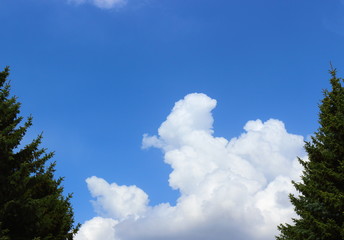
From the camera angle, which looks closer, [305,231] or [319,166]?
[319,166]

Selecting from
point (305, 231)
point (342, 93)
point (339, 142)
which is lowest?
point (305, 231)

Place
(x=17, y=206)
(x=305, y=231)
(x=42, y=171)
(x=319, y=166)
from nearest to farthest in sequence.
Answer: (x=17, y=206), (x=319, y=166), (x=305, y=231), (x=42, y=171)

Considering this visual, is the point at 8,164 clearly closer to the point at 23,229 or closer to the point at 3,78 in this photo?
the point at 23,229

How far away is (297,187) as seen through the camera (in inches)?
745

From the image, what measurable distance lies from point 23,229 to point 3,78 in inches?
265

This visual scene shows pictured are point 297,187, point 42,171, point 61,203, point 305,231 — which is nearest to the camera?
point 305,231

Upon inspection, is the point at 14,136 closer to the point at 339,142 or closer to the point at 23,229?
the point at 23,229

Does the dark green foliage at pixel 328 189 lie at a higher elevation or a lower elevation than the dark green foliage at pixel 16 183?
higher

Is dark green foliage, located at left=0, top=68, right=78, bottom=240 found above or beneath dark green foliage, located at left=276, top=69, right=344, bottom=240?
beneath

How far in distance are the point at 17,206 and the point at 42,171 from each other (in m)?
5.47

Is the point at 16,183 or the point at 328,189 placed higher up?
the point at 328,189

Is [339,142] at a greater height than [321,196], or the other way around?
[339,142]

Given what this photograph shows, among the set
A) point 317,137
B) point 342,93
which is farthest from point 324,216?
point 342,93

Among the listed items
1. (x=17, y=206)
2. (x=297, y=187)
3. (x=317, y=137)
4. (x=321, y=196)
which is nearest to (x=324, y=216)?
(x=321, y=196)
